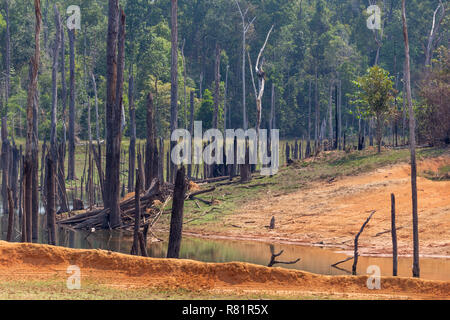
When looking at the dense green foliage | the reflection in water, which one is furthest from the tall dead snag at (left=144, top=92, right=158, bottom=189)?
the dense green foliage

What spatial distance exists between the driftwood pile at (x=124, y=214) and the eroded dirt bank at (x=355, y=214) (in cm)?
181

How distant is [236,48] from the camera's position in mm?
71125

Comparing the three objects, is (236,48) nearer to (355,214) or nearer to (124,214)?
(124,214)

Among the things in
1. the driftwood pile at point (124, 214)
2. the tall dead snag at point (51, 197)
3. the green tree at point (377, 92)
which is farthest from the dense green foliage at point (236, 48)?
the tall dead snag at point (51, 197)

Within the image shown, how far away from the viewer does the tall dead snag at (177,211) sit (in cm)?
1547

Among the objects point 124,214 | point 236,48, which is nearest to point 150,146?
point 124,214

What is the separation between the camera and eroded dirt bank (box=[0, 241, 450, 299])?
13.3 meters

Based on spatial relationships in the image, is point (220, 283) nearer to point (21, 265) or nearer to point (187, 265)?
point (187, 265)

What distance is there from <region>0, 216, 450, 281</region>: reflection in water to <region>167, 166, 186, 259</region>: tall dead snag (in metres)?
3.72

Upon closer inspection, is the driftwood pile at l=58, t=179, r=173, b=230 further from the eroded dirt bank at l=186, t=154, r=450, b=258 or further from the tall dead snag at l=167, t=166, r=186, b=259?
the tall dead snag at l=167, t=166, r=186, b=259

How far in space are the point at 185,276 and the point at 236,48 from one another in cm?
5880
